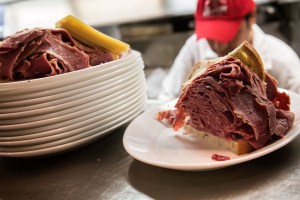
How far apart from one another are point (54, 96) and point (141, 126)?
25 cm

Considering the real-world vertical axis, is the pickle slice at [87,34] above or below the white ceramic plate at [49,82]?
above

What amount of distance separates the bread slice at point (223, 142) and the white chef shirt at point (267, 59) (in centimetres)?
110

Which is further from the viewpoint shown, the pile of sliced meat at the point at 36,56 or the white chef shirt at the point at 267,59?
the white chef shirt at the point at 267,59

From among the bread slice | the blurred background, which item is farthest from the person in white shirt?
the bread slice

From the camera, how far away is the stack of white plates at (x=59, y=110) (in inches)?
33.1

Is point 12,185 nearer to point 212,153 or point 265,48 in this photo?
point 212,153

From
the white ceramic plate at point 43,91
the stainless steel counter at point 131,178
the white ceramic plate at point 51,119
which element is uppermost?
the white ceramic plate at point 43,91

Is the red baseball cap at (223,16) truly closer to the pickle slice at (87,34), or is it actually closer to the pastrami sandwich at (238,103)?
the pickle slice at (87,34)

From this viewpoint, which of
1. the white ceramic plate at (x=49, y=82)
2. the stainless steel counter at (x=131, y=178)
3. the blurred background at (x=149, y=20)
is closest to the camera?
the stainless steel counter at (x=131, y=178)

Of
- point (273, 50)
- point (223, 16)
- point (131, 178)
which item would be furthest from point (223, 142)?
point (273, 50)

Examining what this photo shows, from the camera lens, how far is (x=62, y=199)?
0.76 metres

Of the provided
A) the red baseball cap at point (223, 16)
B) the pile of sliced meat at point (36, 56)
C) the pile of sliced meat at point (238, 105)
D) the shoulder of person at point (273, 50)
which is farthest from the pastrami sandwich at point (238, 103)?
the shoulder of person at point (273, 50)

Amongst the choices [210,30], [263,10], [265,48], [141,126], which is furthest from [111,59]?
[263,10]

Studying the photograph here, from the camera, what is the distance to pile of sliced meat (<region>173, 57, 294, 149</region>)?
2.41 feet
